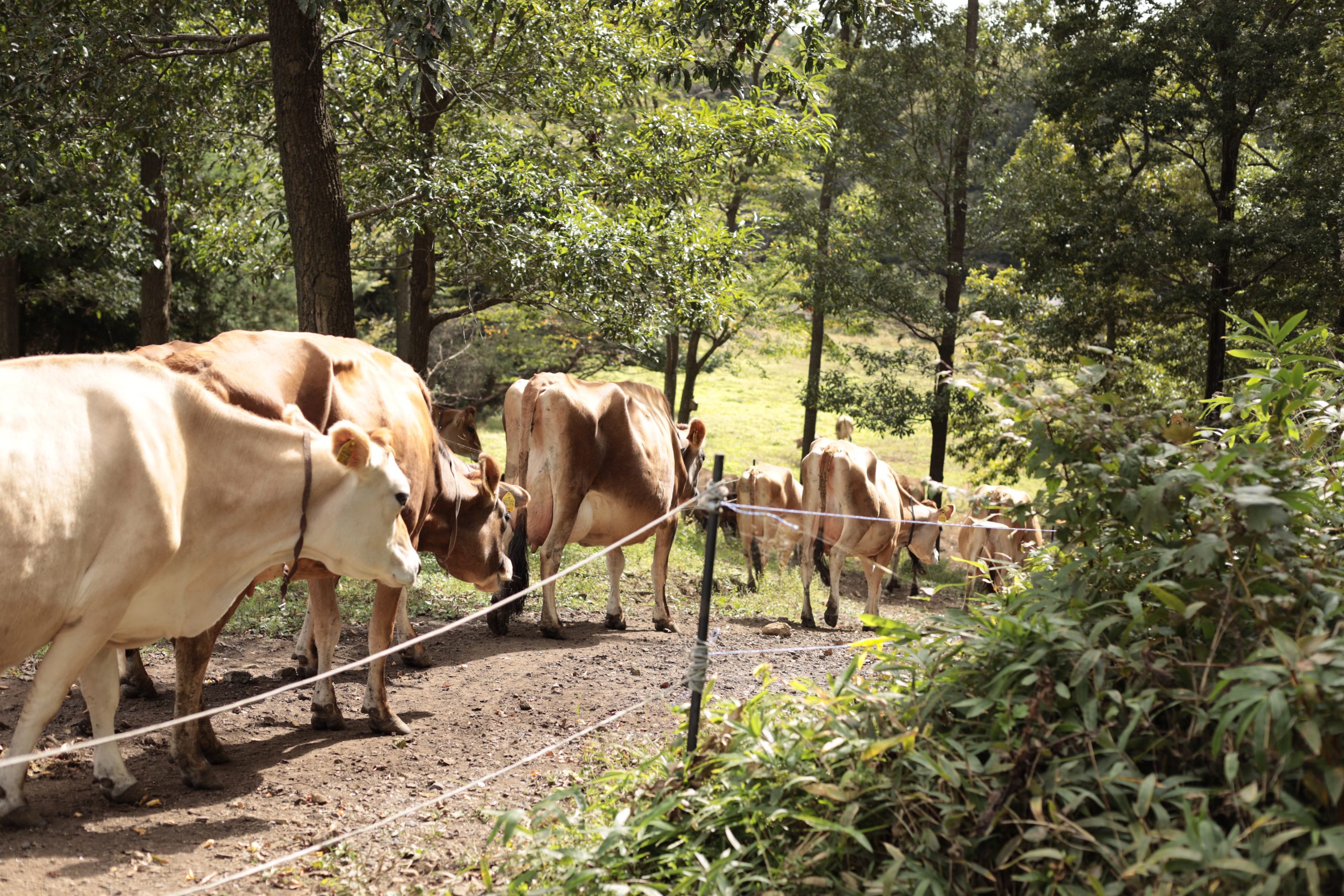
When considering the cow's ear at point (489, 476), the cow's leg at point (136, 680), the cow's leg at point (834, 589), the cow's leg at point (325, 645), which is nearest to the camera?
the cow's leg at point (325, 645)

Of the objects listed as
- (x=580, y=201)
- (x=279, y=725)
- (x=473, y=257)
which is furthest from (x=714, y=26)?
(x=279, y=725)

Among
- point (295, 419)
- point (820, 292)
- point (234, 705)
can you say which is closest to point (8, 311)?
point (295, 419)

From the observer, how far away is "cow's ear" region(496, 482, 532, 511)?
23.9ft

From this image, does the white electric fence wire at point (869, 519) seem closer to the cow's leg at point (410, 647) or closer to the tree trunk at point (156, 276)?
the cow's leg at point (410, 647)

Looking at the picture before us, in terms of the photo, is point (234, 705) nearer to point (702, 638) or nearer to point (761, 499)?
point (702, 638)

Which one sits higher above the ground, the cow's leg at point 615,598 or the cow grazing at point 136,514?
the cow grazing at point 136,514

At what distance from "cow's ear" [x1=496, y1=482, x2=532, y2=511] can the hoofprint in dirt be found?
116 cm

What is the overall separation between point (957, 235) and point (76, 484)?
17417 mm

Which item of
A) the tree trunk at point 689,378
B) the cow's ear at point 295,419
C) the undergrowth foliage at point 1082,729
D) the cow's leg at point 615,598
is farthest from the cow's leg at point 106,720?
the tree trunk at point 689,378

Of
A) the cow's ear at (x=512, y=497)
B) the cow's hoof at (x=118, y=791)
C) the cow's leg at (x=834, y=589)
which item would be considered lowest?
the cow's leg at (x=834, y=589)

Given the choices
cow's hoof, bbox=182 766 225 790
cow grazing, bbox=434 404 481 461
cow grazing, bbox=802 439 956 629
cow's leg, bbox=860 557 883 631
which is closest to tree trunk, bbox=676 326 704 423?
cow grazing, bbox=434 404 481 461

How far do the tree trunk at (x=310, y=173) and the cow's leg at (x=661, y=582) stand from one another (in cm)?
328

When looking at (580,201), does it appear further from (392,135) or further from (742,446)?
(742,446)

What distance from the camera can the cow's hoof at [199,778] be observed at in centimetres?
462
